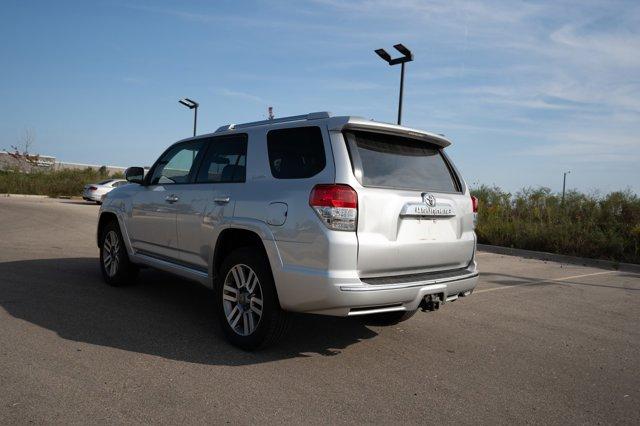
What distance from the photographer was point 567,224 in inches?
521

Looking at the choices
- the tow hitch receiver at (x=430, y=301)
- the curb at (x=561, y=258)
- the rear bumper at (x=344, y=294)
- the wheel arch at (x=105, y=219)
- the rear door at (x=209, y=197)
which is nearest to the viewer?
the rear bumper at (x=344, y=294)

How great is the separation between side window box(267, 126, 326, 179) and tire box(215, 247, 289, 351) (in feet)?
2.36

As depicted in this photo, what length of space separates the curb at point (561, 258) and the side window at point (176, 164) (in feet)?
30.3

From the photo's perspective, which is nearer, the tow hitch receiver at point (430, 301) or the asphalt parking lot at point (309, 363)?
the asphalt parking lot at point (309, 363)

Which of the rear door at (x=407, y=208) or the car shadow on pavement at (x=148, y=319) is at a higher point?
the rear door at (x=407, y=208)

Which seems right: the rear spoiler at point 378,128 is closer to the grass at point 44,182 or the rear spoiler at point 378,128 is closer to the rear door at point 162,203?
the rear door at point 162,203

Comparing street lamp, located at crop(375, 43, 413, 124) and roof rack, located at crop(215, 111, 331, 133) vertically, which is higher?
street lamp, located at crop(375, 43, 413, 124)

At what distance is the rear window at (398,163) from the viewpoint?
408 centimetres

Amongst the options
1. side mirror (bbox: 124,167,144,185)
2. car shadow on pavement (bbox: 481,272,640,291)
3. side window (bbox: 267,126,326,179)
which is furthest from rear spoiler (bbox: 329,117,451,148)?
car shadow on pavement (bbox: 481,272,640,291)

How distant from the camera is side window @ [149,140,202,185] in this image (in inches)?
220

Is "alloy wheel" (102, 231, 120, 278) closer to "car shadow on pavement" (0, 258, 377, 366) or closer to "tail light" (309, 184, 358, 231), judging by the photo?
"car shadow on pavement" (0, 258, 377, 366)

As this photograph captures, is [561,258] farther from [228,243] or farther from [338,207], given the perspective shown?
[338,207]

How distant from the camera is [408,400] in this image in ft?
11.6

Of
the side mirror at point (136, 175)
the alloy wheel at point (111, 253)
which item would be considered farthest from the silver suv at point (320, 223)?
the alloy wheel at point (111, 253)
